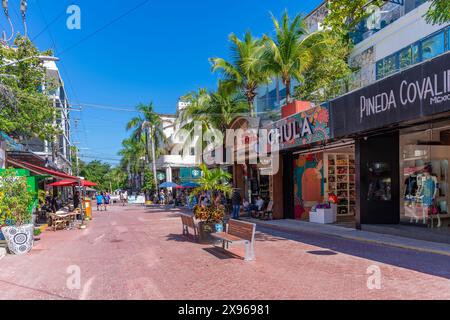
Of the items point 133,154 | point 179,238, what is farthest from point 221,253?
point 133,154

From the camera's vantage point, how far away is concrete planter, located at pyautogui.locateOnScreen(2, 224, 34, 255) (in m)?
11.0

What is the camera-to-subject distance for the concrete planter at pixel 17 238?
11031 millimetres

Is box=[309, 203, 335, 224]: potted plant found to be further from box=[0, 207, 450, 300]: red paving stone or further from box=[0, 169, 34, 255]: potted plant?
box=[0, 169, 34, 255]: potted plant

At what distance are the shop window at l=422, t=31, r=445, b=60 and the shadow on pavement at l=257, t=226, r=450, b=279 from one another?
35.4 feet

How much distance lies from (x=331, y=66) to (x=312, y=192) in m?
7.66

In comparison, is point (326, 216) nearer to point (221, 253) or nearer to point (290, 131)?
point (290, 131)

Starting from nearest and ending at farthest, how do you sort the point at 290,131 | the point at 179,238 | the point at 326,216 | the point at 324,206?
the point at 179,238 < the point at 326,216 < the point at 324,206 < the point at 290,131

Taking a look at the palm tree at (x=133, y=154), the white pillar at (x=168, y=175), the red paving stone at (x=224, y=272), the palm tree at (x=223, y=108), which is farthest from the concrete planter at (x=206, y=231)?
the palm tree at (x=133, y=154)

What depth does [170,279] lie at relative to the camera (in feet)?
24.2

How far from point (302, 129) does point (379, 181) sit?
13.3ft

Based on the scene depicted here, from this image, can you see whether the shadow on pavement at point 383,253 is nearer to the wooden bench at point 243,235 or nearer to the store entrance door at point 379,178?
the store entrance door at point 379,178

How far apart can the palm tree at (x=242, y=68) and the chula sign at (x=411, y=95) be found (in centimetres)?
1097

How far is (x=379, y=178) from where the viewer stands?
14.1 metres
